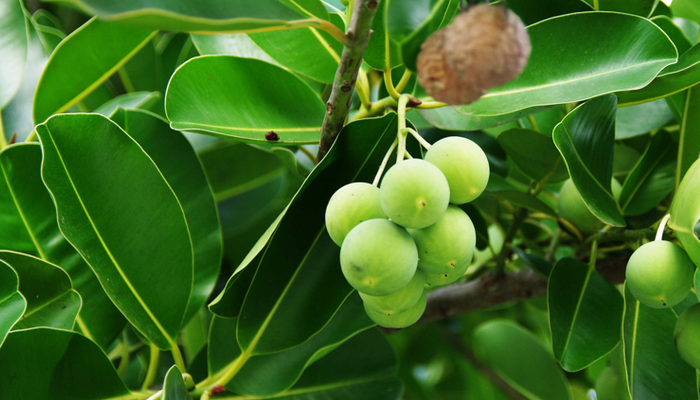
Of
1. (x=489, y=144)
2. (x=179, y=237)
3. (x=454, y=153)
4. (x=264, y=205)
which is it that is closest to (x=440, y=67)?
(x=454, y=153)

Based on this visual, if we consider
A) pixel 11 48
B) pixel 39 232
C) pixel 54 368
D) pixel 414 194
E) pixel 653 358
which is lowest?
pixel 653 358

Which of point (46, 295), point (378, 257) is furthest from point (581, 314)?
point (46, 295)

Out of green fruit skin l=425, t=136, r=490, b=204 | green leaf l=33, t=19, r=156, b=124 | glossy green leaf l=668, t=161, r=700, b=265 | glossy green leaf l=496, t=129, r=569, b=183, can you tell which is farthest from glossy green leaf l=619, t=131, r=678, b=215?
green leaf l=33, t=19, r=156, b=124

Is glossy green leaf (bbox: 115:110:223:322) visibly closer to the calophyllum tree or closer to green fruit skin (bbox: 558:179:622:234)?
the calophyllum tree

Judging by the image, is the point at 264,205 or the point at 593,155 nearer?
the point at 593,155

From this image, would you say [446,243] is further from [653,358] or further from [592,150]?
[653,358]

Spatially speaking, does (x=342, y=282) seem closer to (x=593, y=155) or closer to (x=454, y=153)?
(x=454, y=153)
